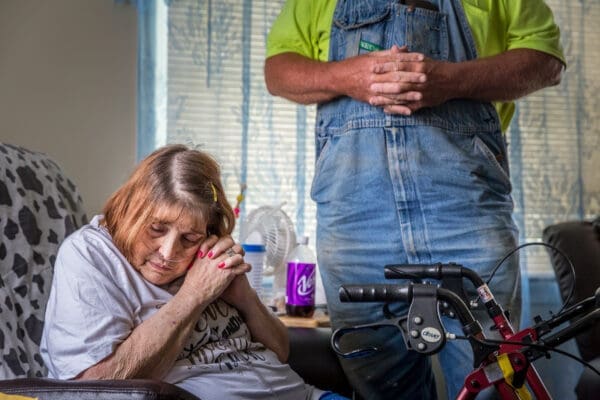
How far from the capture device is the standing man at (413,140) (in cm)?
147

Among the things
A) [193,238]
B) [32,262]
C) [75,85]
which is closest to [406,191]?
[193,238]

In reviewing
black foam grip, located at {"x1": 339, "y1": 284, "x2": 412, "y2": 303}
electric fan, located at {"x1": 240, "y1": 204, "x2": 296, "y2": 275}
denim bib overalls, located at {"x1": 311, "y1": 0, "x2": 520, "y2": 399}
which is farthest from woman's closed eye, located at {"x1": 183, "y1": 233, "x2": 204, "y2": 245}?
electric fan, located at {"x1": 240, "y1": 204, "x2": 296, "y2": 275}

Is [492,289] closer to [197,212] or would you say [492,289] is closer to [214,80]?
[197,212]

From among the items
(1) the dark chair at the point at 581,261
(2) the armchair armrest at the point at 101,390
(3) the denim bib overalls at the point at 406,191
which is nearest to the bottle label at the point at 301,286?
(3) the denim bib overalls at the point at 406,191

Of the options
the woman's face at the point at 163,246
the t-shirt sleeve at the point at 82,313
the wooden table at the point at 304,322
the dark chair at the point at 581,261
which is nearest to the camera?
the t-shirt sleeve at the point at 82,313

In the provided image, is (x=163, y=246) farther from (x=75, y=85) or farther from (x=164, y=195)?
(x=75, y=85)

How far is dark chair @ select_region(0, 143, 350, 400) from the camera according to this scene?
4.67ft

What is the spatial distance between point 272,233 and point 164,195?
33.9 inches

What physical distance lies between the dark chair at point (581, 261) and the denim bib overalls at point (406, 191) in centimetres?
76

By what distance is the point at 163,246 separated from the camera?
135 cm

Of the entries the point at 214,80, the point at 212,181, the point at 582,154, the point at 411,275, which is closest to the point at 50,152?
the point at 214,80

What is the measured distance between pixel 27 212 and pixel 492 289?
0.97 metres

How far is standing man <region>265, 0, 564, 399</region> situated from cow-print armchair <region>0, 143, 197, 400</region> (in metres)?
0.56

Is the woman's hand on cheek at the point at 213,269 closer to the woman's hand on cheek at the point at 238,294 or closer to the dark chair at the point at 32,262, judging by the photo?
the woman's hand on cheek at the point at 238,294
